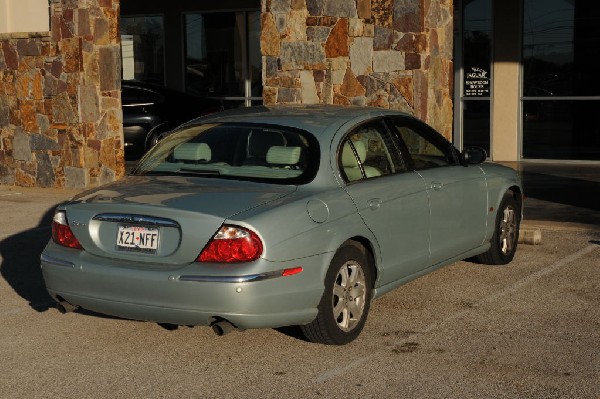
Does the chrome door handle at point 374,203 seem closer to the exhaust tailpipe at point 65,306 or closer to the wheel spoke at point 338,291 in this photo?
the wheel spoke at point 338,291

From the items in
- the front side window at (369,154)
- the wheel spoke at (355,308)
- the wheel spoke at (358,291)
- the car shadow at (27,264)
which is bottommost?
the car shadow at (27,264)

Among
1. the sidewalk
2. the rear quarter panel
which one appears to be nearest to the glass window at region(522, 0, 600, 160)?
the sidewalk

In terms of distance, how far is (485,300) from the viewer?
8.41 m

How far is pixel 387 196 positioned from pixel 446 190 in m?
0.94

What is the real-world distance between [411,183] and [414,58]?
5635 millimetres

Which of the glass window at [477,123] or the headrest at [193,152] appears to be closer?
the headrest at [193,152]

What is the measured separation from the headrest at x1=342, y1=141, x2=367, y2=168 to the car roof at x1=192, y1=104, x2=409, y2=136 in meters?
0.17

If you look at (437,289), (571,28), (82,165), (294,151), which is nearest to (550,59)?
(571,28)

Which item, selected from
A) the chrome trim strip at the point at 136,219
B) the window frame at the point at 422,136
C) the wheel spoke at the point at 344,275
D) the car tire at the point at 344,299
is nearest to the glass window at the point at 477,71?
the window frame at the point at 422,136

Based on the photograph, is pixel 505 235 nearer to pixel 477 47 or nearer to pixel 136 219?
pixel 136 219

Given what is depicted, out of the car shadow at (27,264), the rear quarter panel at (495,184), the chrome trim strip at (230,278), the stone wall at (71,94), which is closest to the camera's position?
the chrome trim strip at (230,278)

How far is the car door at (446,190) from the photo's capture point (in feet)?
27.2

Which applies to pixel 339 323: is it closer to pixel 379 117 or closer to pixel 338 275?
pixel 338 275

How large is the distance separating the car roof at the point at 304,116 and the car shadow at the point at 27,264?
1.97 metres
